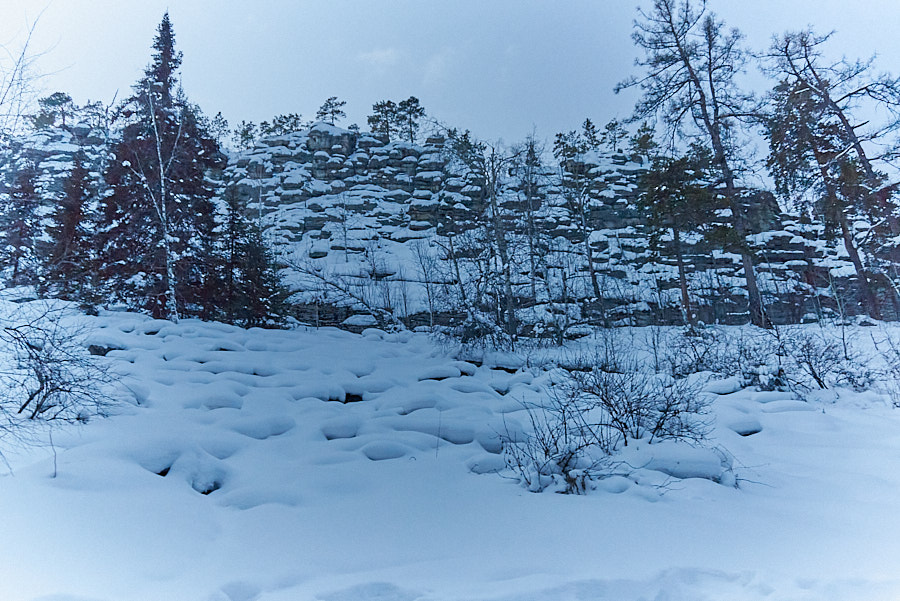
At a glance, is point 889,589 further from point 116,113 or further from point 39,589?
point 116,113

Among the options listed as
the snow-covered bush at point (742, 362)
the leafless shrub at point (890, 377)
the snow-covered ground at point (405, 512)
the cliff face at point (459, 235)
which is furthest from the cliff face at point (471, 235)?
the snow-covered ground at point (405, 512)

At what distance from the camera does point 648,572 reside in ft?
6.93

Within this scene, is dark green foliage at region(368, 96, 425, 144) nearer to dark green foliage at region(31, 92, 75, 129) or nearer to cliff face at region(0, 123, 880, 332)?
cliff face at region(0, 123, 880, 332)

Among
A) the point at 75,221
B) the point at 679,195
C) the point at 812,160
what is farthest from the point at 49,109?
the point at 679,195

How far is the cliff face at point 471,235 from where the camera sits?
21.5 meters

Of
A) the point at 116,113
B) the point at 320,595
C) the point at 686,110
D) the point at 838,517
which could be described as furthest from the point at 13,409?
the point at 686,110

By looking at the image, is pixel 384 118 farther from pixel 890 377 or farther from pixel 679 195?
pixel 890 377

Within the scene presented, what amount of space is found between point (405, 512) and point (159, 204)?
12528mm

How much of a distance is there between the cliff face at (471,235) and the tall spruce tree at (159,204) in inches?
222

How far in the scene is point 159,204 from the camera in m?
11.8

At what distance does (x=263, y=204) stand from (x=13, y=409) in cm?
3430

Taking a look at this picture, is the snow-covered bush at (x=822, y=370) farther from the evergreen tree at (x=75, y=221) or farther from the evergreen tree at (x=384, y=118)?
the evergreen tree at (x=384, y=118)

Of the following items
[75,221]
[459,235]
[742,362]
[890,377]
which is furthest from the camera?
[459,235]

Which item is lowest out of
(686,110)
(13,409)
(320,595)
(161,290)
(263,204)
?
(320,595)
